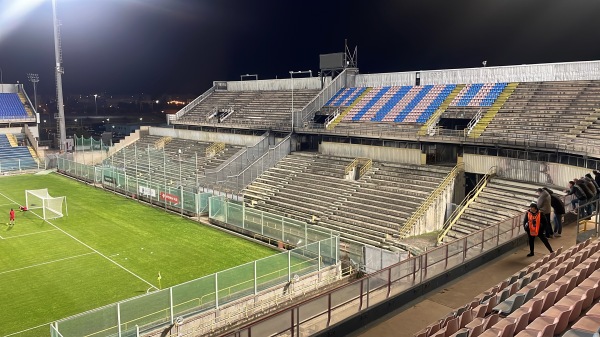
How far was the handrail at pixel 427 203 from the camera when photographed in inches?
1005

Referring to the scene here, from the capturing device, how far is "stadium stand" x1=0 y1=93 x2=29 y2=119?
5869 cm

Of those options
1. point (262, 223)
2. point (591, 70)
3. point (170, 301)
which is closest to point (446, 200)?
point (262, 223)

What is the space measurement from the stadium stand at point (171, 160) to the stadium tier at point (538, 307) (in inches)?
1092

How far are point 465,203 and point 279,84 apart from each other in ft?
96.3

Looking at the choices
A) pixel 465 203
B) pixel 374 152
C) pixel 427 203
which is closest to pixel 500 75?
pixel 374 152

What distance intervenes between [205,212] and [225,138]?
672 inches

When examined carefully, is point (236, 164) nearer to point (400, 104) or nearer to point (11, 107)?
point (400, 104)

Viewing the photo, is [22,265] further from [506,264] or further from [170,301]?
[506,264]

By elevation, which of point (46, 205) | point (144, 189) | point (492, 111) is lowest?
point (46, 205)

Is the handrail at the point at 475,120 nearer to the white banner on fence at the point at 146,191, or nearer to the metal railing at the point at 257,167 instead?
the metal railing at the point at 257,167

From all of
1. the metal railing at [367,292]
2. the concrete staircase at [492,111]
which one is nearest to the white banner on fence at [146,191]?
the concrete staircase at [492,111]

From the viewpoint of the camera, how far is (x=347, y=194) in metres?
31.1

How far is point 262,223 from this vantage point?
1045 inches

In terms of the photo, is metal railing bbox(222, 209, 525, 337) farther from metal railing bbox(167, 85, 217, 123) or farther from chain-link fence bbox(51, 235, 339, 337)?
metal railing bbox(167, 85, 217, 123)
